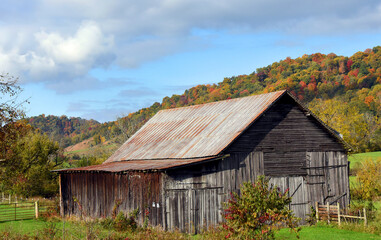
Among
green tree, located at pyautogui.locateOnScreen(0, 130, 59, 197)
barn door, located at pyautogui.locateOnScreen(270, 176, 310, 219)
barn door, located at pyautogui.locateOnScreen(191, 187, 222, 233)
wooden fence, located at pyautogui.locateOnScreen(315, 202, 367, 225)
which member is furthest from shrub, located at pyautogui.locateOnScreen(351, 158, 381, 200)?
green tree, located at pyautogui.locateOnScreen(0, 130, 59, 197)

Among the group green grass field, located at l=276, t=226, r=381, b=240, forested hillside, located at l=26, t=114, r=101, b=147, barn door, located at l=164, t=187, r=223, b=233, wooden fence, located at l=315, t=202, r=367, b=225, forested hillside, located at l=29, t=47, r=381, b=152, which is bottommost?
green grass field, located at l=276, t=226, r=381, b=240

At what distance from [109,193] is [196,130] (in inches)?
258

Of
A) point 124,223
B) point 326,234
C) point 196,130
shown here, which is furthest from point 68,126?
point 326,234

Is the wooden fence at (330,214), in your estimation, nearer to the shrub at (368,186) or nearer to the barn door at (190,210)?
the barn door at (190,210)

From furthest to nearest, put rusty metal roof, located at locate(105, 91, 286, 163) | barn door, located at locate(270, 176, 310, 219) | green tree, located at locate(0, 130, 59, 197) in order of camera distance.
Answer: green tree, located at locate(0, 130, 59, 197)
barn door, located at locate(270, 176, 310, 219)
rusty metal roof, located at locate(105, 91, 286, 163)

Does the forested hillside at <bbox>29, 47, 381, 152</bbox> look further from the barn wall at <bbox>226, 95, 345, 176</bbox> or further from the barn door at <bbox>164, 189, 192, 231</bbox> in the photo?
the barn door at <bbox>164, 189, 192, 231</bbox>

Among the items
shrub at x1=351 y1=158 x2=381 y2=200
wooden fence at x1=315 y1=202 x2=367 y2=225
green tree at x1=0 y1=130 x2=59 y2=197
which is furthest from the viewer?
green tree at x1=0 y1=130 x2=59 y2=197

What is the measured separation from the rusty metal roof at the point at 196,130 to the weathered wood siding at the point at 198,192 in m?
1.12

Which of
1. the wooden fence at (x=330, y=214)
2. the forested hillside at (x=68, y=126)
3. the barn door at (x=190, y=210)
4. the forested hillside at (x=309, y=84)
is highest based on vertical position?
the forested hillside at (x=309, y=84)

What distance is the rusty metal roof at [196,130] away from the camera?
1071 inches

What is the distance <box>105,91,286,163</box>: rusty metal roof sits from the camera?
27.2m

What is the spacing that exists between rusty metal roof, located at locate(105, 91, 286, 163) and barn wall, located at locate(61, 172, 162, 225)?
3067mm

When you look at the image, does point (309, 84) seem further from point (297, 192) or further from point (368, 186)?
point (297, 192)

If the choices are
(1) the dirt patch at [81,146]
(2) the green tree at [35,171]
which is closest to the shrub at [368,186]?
(2) the green tree at [35,171]
